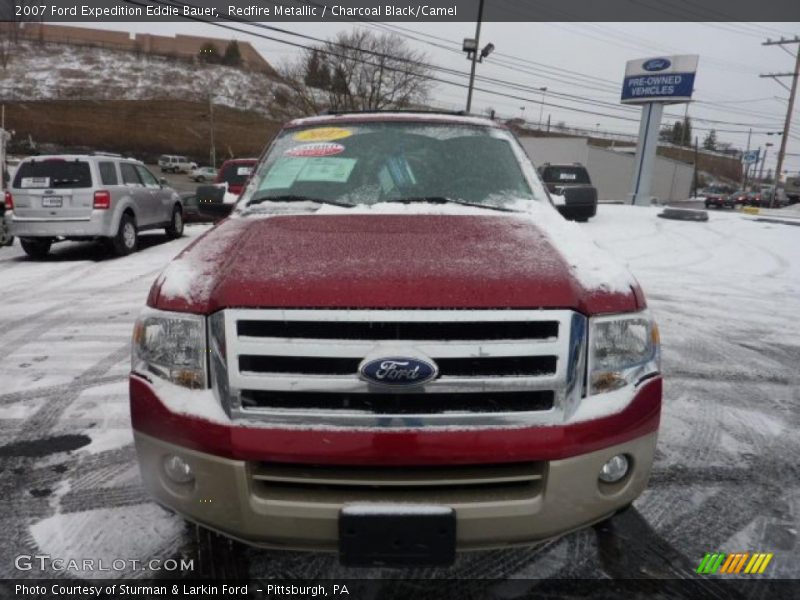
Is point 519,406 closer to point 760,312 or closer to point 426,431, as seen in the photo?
point 426,431

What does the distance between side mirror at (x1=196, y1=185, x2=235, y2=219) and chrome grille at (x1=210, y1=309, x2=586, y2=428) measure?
191 centimetres

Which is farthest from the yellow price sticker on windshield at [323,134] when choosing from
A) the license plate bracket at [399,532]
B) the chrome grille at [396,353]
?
the license plate bracket at [399,532]

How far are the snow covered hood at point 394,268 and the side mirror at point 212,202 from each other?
1.07m

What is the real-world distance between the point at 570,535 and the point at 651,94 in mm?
28455

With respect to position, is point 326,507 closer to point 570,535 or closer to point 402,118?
point 570,535

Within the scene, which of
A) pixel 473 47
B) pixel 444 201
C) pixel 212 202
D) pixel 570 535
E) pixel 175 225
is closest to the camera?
pixel 570 535

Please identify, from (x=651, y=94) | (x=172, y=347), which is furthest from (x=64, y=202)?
(x=651, y=94)

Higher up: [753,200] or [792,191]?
[792,191]

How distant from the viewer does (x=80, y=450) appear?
298 cm

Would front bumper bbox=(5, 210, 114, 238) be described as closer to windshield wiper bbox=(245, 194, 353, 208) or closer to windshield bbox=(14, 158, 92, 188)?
windshield bbox=(14, 158, 92, 188)

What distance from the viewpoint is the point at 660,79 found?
25.9 meters

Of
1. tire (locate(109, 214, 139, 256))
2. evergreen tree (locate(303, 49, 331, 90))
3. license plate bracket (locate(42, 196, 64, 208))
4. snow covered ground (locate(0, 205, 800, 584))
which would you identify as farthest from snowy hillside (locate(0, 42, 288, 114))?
snow covered ground (locate(0, 205, 800, 584))

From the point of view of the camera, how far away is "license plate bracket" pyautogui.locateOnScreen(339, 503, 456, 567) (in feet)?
5.20

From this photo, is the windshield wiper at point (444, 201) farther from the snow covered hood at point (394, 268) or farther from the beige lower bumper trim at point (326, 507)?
the beige lower bumper trim at point (326, 507)
